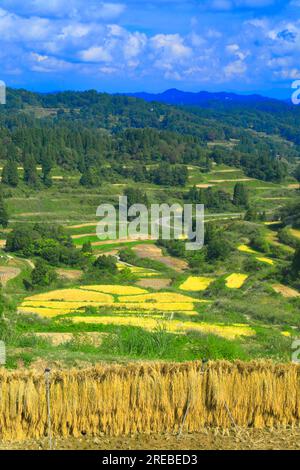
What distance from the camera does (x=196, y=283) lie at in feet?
111

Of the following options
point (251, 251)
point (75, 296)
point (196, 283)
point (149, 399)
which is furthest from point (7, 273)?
point (149, 399)

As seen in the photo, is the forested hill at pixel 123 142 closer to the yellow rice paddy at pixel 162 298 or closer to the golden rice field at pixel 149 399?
the yellow rice paddy at pixel 162 298

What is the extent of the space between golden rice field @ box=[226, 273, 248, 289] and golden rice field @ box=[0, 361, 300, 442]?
22512mm

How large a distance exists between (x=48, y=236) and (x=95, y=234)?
8.10m

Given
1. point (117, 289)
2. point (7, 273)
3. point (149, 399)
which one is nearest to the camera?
point (149, 399)

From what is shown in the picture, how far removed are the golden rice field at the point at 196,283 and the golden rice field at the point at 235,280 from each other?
3.46 ft

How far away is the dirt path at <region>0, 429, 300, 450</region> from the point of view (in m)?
7.75

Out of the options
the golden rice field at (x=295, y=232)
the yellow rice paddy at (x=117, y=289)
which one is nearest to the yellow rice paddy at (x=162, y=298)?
the yellow rice paddy at (x=117, y=289)

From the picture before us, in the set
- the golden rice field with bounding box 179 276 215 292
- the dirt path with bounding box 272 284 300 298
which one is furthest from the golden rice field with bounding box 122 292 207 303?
the dirt path with bounding box 272 284 300 298

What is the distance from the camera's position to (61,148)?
279 ft

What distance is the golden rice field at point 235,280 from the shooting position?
104ft
